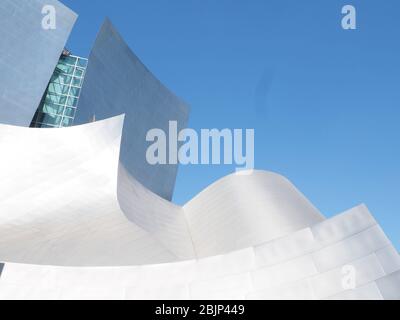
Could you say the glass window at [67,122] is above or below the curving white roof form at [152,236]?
above

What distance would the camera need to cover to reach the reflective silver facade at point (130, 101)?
22891mm

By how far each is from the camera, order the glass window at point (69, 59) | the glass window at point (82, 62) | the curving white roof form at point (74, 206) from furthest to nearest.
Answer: the glass window at point (82, 62)
the glass window at point (69, 59)
the curving white roof form at point (74, 206)

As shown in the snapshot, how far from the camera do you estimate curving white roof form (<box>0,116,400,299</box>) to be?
4.48m

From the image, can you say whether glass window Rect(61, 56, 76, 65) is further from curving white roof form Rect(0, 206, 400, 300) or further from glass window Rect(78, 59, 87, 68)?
curving white roof form Rect(0, 206, 400, 300)

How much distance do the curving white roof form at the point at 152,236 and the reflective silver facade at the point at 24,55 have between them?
1000cm

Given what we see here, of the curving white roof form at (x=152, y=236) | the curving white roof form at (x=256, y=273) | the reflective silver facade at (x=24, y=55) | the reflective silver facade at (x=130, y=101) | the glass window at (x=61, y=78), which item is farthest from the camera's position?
the glass window at (x=61, y=78)

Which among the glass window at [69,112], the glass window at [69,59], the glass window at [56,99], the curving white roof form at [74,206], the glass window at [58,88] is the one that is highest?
the glass window at [69,59]

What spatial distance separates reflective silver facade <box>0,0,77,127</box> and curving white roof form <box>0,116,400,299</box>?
9997 mm

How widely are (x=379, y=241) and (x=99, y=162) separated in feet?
24.5

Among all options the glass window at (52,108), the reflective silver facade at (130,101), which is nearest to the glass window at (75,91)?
the glass window at (52,108)

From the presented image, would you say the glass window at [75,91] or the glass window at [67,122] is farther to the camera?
the glass window at [75,91]

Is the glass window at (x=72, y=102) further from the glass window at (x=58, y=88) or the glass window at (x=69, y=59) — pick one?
the glass window at (x=69, y=59)
